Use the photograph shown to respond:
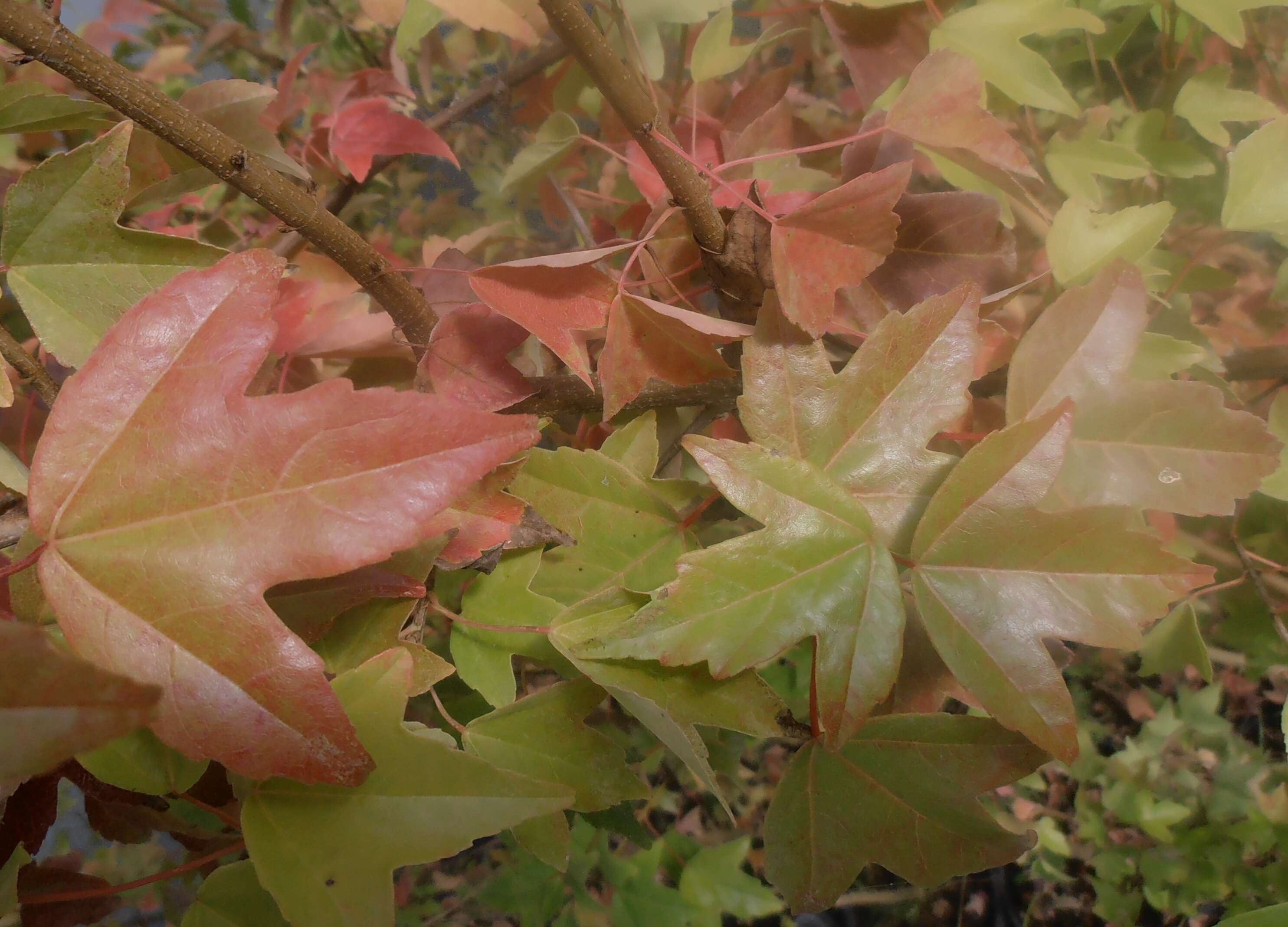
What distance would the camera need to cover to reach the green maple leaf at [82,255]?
374 mm

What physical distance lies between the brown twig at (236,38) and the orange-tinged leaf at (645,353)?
771 millimetres

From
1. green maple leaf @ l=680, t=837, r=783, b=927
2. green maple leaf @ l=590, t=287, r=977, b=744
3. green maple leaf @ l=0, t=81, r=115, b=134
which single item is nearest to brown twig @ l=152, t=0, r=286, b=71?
green maple leaf @ l=0, t=81, r=115, b=134

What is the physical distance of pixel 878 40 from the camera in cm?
55

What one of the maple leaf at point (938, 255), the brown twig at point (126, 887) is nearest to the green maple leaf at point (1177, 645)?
the maple leaf at point (938, 255)

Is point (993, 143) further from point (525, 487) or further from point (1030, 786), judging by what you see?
point (1030, 786)

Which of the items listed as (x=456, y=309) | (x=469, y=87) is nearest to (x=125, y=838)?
(x=456, y=309)

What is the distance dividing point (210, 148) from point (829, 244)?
1.12 ft

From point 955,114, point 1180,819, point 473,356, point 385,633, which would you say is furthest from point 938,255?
point 1180,819

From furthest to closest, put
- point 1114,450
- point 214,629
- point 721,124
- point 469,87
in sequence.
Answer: point 469,87 → point 721,124 → point 1114,450 → point 214,629

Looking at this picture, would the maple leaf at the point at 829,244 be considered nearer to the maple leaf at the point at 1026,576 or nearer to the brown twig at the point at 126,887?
the maple leaf at the point at 1026,576

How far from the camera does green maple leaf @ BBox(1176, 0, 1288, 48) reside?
50 centimetres

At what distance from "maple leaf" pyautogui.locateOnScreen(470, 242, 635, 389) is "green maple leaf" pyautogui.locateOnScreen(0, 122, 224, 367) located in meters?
0.15

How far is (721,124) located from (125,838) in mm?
680

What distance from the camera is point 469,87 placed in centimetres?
99
